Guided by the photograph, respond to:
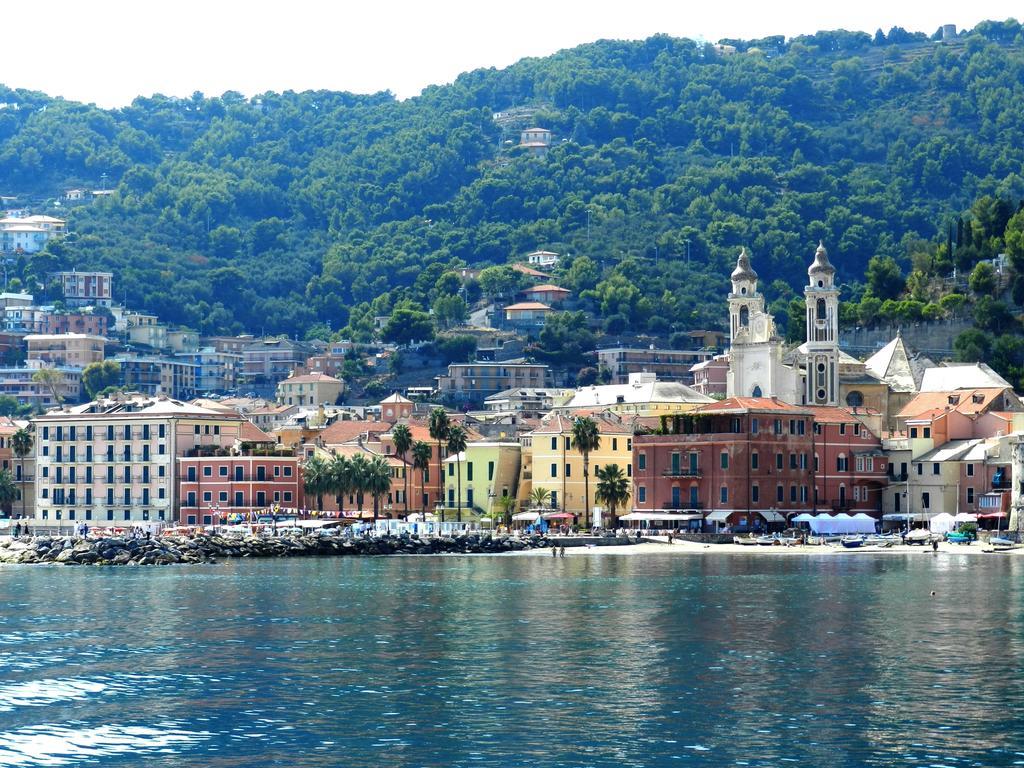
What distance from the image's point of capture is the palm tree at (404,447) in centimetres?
11494

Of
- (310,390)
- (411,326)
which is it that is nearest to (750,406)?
(310,390)

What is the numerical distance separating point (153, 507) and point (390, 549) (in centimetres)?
2284

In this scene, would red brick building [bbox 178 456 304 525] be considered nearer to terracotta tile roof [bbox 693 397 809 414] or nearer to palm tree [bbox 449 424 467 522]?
palm tree [bbox 449 424 467 522]

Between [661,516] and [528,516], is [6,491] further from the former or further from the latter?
[661,516]

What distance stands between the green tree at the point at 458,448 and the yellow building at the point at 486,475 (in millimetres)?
183

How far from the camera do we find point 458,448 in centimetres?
11656

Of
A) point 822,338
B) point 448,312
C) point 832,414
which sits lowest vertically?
point 832,414

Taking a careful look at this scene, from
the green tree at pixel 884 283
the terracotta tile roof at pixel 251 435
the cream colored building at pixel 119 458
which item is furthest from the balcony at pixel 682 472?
the green tree at pixel 884 283

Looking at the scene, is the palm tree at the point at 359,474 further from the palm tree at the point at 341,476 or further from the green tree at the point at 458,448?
the green tree at the point at 458,448

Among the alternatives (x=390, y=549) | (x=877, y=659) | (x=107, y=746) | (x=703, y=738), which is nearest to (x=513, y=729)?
(x=703, y=738)

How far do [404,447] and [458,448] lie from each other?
3545 millimetres

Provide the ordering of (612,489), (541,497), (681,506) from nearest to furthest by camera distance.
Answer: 1. (681,506)
2. (612,489)
3. (541,497)

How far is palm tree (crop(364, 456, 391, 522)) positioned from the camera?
368 feet

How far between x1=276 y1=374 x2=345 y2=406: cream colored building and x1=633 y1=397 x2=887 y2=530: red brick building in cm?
7611
